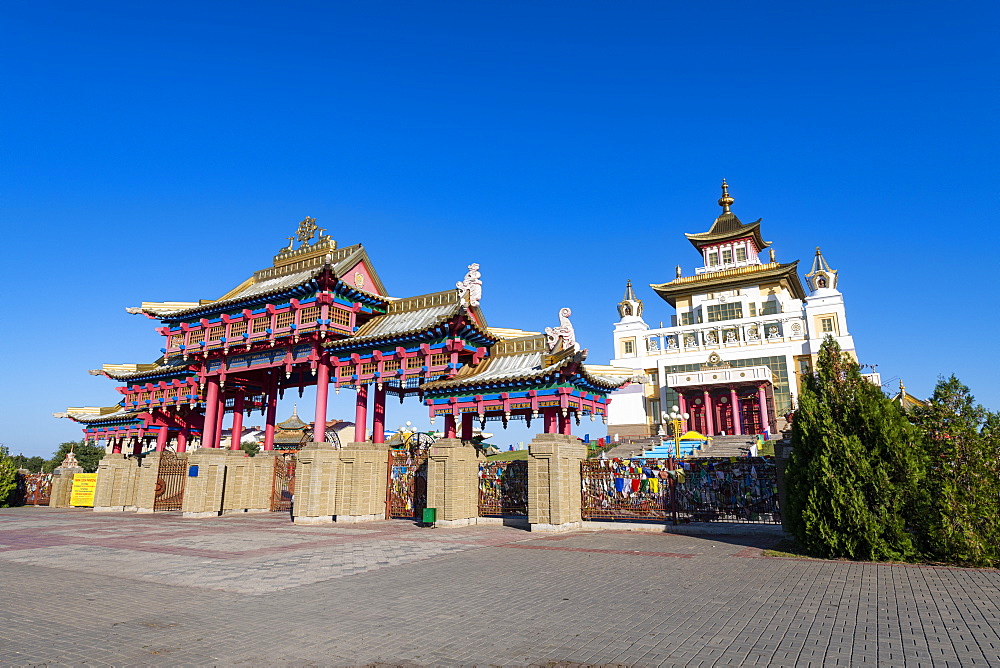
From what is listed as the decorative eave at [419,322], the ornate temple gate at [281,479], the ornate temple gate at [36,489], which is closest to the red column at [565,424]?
the decorative eave at [419,322]

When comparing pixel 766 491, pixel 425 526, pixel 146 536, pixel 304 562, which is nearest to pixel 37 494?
pixel 146 536

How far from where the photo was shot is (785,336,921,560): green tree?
10781 millimetres

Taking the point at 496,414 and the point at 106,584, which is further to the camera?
the point at 496,414

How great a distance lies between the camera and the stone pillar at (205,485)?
23.6 m

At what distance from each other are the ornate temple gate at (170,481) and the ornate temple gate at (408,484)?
1169 cm

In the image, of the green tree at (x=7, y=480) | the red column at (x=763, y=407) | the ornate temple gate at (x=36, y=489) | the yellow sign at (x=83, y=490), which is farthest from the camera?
the red column at (x=763, y=407)

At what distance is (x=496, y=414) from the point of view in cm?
2148

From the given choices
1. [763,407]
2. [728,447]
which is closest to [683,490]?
[728,447]

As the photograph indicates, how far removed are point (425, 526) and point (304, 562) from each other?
7565 millimetres

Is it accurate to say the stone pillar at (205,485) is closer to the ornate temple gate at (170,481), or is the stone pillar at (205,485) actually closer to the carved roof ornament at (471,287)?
the ornate temple gate at (170,481)

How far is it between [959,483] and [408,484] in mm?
15602

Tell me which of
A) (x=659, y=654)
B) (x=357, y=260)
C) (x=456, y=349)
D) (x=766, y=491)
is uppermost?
(x=357, y=260)

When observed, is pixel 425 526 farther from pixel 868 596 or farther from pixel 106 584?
pixel 868 596

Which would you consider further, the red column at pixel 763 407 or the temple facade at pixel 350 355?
the red column at pixel 763 407
